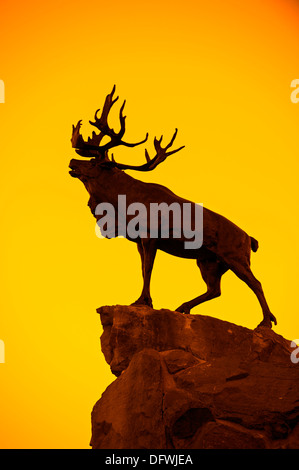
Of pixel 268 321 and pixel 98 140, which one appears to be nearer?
pixel 268 321

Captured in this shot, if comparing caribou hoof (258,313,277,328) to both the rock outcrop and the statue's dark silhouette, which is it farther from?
the rock outcrop

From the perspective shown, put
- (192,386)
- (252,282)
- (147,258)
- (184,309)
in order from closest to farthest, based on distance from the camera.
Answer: (192,386)
(147,258)
(252,282)
(184,309)

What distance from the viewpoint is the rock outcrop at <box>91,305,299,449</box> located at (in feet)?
19.8

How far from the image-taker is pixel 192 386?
6.52 meters

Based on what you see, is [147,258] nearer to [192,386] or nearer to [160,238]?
[160,238]

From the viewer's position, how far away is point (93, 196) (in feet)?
26.8

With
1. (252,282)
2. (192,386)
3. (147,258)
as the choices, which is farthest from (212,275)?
(192,386)

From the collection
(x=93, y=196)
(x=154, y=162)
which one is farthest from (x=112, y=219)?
(x=154, y=162)

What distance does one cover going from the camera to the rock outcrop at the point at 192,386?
19.8 feet

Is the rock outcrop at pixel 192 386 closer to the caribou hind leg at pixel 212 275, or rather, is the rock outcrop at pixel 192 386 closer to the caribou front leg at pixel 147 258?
the caribou front leg at pixel 147 258

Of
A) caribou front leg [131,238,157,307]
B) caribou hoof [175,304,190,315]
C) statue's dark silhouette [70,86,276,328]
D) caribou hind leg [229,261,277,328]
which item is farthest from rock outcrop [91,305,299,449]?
statue's dark silhouette [70,86,276,328]

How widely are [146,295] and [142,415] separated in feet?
5.61

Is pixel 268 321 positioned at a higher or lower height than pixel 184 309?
lower
